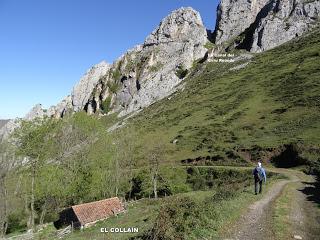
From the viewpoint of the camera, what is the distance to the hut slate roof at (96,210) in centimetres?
4978

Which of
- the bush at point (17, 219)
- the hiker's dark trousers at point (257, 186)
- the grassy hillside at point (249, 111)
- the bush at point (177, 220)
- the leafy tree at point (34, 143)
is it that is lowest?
the bush at point (17, 219)

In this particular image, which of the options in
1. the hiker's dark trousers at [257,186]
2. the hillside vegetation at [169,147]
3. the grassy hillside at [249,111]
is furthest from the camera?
the grassy hillside at [249,111]

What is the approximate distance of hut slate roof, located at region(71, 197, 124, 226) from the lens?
163 ft

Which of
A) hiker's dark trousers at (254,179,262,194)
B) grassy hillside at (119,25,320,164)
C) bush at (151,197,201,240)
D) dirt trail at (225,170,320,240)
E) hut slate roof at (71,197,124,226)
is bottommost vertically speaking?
hut slate roof at (71,197,124,226)

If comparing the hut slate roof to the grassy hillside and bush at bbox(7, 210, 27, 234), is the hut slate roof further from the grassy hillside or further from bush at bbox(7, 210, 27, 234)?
the grassy hillside

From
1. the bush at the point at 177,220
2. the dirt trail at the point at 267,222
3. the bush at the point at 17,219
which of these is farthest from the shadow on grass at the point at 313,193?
the bush at the point at 17,219

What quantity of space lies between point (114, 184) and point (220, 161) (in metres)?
24.6

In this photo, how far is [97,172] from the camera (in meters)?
66.4

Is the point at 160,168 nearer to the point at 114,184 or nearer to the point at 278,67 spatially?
the point at 114,184

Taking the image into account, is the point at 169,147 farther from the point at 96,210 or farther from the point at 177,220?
the point at 177,220

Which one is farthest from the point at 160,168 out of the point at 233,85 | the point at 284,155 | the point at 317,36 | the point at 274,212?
the point at 317,36

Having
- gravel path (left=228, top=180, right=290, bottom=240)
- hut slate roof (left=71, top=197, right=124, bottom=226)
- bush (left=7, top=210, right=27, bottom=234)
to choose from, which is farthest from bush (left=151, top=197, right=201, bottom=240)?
bush (left=7, top=210, right=27, bottom=234)

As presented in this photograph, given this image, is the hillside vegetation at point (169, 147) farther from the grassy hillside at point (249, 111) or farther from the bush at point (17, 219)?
the grassy hillside at point (249, 111)

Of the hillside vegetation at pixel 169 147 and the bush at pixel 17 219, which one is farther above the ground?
the hillside vegetation at pixel 169 147
